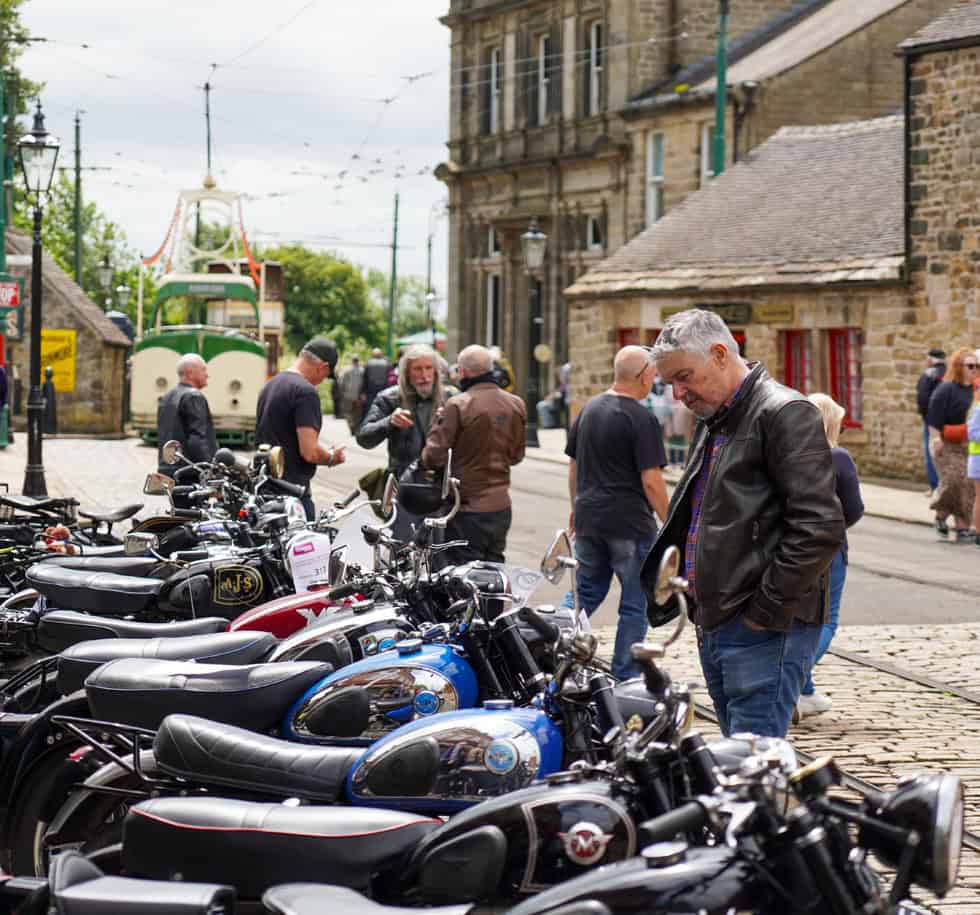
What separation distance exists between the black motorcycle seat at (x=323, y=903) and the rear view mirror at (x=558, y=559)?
1118mm

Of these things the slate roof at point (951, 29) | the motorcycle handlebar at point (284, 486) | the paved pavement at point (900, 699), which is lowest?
the paved pavement at point (900, 699)

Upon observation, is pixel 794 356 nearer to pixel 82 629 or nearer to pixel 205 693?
pixel 82 629

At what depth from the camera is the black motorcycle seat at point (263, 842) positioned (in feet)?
14.3

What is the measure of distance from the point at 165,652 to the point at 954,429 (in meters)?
12.3

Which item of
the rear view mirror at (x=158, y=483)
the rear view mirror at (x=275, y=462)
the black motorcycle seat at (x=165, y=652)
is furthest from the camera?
the rear view mirror at (x=158, y=483)

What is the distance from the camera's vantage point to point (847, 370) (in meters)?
27.0

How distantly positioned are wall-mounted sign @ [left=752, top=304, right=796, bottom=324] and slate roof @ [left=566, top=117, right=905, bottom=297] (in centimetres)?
43

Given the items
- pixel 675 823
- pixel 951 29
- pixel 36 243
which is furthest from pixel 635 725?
pixel 951 29

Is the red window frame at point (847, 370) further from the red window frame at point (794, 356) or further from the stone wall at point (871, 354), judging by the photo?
the red window frame at point (794, 356)

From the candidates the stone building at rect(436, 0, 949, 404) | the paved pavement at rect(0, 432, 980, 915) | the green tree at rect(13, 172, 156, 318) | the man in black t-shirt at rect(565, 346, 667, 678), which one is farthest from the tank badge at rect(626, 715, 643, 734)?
the green tree at rect(13, 172, 156, 318)

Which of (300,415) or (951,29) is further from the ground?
(951,29)

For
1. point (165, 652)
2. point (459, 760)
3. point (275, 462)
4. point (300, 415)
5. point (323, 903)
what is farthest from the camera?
point (300, 415)

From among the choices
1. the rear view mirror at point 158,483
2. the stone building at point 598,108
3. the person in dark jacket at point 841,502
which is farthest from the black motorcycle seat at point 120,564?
the stone building at point 598,108

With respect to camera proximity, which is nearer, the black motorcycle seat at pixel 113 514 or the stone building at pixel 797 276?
the black motorcycle seat at pixel 113 514
